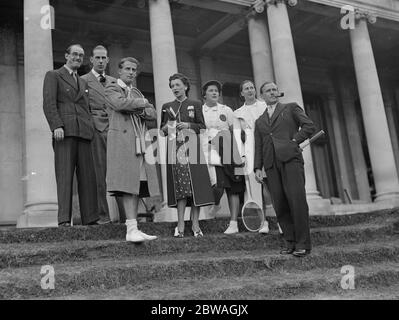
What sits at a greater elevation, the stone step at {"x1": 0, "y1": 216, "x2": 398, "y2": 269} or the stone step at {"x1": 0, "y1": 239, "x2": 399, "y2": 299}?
the stone step at {"x1": 0, "y1": 216, "x2": 398, "y2": 269}

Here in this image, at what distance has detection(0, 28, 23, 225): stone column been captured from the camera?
12844 mm

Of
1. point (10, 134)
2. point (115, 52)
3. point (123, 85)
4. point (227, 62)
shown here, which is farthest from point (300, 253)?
point (227, 62)

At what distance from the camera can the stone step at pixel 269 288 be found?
4359 mm

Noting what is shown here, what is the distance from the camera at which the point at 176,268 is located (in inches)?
200

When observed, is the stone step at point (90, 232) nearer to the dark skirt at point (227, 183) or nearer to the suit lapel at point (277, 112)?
the dark skirt at point (227, 183)

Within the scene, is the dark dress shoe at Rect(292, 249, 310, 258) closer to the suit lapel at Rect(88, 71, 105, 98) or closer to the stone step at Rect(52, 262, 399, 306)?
the stone step at Rect(52, 262, 399, 306)

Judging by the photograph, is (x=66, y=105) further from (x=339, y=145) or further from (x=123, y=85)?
(x=339, y=145)

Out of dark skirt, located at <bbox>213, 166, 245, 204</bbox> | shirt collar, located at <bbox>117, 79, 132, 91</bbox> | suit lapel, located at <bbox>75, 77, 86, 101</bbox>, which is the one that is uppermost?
suit lapel, located at <bbox>75, 77, 86, 101</bbox>

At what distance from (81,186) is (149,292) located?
92.8 inches

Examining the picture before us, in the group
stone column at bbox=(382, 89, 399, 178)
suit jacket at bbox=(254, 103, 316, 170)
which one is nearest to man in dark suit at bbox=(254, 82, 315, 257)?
suit jacket at bbox=(254, 103, 316, 170)

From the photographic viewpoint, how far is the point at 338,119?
1984 cm

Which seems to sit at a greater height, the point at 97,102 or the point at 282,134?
the point at 97,102

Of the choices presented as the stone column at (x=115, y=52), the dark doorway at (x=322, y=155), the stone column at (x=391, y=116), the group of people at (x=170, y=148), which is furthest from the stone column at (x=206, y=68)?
the group of people at (x=170, y=148)

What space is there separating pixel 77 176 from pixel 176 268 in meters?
2.07
